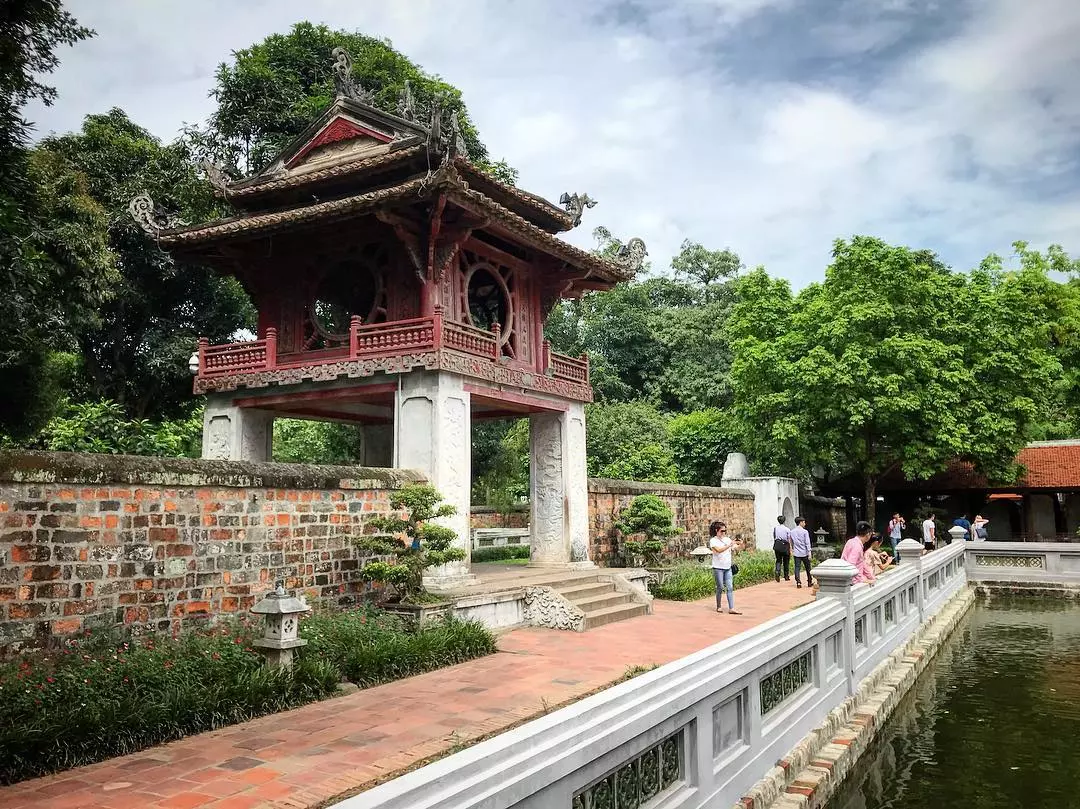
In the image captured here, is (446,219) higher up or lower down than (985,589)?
higher up

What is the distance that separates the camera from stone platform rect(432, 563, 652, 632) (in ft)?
34.7

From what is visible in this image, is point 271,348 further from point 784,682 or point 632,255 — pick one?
point 784,682

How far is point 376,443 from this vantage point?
16078mm

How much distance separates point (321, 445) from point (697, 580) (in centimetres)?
1250

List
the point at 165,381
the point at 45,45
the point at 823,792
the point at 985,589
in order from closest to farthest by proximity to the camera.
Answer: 1. the point at 823,792
2. the point at 45,45
3. the point at 985,589
4. the point at 165,381

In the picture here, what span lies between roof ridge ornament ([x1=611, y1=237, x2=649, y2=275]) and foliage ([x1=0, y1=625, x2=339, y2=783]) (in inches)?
404

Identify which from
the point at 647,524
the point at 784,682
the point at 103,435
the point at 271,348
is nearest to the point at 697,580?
the point at 647,524

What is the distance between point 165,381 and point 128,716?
1919cm

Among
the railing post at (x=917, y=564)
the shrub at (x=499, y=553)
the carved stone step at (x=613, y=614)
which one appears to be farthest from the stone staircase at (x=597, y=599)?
the shrub at (x=499, y=553)

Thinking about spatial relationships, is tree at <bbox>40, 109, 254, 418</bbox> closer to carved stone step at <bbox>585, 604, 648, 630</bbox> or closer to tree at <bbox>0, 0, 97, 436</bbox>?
tree at <bbox>0, 0, 97, 436</bbox>

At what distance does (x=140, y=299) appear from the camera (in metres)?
22.2

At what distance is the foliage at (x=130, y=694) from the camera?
5.18m

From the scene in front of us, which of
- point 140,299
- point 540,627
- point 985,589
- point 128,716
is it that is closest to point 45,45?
point 128,716

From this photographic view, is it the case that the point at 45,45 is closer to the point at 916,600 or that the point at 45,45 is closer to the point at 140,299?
the point at 916,600
